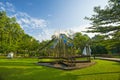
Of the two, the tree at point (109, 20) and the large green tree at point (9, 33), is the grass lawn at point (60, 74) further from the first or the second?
the large green tree at point (9, 33)

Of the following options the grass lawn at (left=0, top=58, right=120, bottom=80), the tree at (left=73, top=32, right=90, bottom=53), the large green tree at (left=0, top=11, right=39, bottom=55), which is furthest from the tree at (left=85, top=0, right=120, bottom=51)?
the large green tree at (left=0, top=11, right=39, bottom=55)

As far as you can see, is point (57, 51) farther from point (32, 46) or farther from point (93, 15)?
point (32, 46)

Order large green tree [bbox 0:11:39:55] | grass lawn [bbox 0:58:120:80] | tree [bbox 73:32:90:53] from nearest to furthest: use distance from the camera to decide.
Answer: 1. grass lawn [bbox 0:58:120:80]
2. tree [bbox 73:32:90:53]
3. large green tree [bbox 0:11:39:55]

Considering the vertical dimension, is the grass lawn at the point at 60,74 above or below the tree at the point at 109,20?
below

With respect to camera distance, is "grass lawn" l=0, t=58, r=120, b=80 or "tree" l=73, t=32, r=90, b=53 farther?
"tree" l=73, t=32, r=90, b=53

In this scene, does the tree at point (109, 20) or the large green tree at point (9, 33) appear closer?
the tree at point (109, 20)

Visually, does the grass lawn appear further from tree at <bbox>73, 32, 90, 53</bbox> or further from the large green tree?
the large green tree

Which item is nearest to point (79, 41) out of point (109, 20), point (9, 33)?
point (9, 33)

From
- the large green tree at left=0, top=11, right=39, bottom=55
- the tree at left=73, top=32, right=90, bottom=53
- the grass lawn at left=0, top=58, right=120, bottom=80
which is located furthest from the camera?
the large green tree at left=0, top=11, right=39, bottom=55

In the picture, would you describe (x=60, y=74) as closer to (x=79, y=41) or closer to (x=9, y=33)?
(x=79, y=41)

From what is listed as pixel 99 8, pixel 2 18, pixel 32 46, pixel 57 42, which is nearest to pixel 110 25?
pixel 99 8

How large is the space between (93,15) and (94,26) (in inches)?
43.7

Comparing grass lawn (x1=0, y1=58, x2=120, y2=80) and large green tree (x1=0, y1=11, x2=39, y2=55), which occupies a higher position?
large green tree (x1=0, y1=11, x2=39, y2=55)

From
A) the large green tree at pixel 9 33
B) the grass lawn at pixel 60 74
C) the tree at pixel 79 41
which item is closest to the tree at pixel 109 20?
the grass lawn at pixel 60 74
